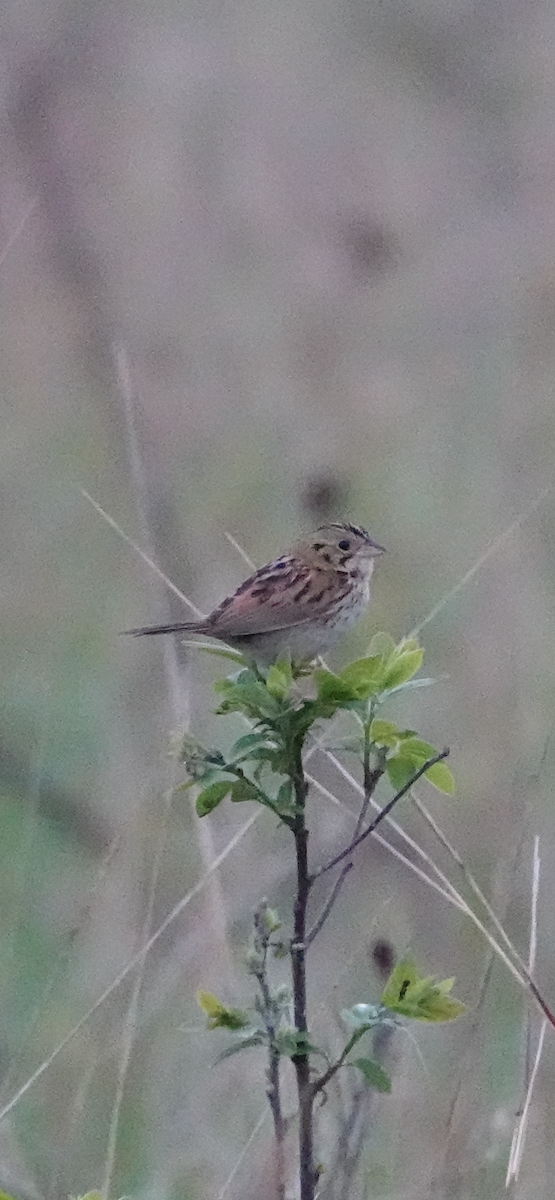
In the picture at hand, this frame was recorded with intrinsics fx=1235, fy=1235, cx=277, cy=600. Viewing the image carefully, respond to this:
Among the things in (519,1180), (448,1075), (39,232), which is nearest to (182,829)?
(448,1075)

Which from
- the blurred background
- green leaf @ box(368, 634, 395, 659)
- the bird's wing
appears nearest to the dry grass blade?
the blurred background

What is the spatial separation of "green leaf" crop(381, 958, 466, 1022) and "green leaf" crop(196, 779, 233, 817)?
4.8 inches

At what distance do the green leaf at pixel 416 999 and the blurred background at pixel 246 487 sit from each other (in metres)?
0.55

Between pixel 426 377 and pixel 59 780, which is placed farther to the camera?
pixel 426 377

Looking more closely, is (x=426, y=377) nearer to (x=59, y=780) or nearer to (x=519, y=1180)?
(x=59, y=780)

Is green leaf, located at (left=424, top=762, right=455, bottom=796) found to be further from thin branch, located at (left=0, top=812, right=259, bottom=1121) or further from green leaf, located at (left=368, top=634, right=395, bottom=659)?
thin branch, located at (left=0, top=812, right=259, bottom=1121)

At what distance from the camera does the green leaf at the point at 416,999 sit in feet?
1.96

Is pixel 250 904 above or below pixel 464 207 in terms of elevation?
below

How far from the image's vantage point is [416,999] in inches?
23.6

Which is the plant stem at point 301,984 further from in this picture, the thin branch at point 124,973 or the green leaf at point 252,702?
the thin branch at point 124,973

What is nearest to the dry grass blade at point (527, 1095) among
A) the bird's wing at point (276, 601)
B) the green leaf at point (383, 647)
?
the bird's wing at point (276, 601)

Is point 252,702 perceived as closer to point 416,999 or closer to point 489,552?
point 416,999

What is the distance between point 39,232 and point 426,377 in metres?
0.46

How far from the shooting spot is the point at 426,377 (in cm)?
138
